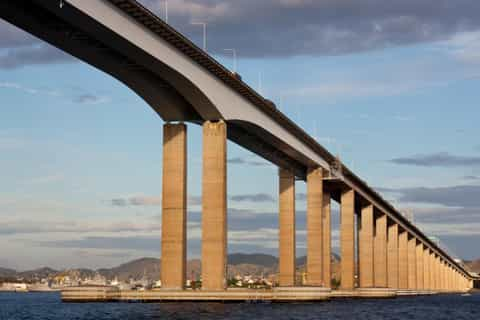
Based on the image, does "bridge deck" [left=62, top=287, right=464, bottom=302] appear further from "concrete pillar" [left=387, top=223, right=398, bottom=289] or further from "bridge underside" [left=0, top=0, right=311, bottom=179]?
"concrete pillar" [left=387, top=223, right=398, bottom=289]

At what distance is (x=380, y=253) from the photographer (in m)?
148

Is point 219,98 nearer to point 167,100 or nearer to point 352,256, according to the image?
point 167,100

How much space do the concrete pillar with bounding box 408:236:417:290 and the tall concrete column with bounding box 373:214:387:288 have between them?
27599mm

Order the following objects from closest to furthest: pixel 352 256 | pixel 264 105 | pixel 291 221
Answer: pixel 264 105 < pixel 291 221 < pixel 352 256

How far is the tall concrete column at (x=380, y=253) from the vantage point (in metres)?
143

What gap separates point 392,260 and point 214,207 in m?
91.7

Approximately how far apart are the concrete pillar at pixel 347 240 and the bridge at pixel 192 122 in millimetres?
5732

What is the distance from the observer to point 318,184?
4237 inches

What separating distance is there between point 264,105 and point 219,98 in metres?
11.1

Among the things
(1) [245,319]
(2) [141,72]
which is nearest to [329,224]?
(2) [141,72]

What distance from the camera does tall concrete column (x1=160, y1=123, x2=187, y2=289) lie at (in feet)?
234

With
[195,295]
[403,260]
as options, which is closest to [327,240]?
[403,260]

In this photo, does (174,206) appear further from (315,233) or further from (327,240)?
(327,240)

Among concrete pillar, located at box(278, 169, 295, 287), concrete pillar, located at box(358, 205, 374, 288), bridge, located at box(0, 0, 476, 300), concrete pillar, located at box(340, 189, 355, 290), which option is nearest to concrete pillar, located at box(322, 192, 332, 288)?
bridge, located at box(0, 0, 476, 300)
